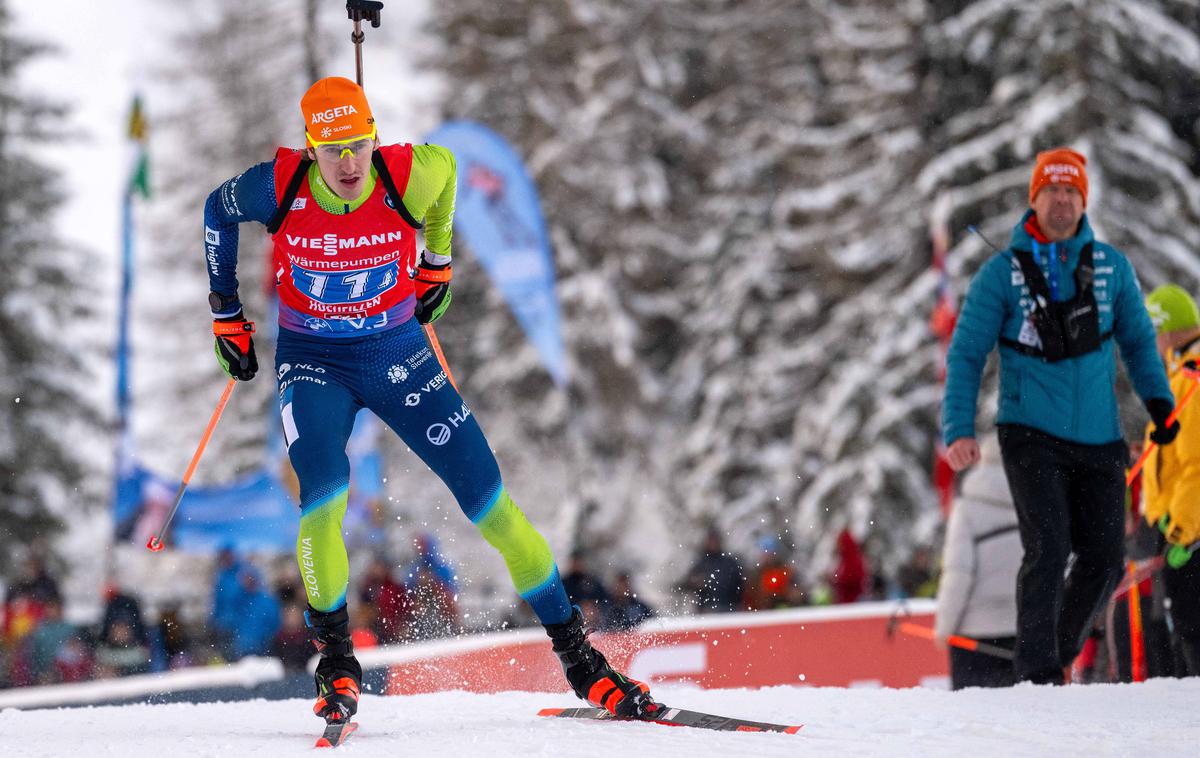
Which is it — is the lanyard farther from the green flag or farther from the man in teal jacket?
the green flag

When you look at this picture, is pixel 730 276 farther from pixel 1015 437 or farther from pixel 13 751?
pixel 13 751

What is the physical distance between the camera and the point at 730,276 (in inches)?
914

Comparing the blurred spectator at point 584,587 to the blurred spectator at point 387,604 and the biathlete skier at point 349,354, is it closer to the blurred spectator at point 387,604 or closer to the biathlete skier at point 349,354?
the blurred spectator at point 387,604

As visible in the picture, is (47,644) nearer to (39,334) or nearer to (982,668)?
(982,668)

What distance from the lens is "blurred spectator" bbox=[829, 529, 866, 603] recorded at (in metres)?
13.0

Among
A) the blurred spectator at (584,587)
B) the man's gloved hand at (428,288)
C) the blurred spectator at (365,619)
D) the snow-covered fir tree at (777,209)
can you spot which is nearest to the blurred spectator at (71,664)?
the blurred spectator at (365,619)

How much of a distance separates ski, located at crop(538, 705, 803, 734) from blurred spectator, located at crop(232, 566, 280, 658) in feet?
23.5

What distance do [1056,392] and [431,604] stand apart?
28.1 feet

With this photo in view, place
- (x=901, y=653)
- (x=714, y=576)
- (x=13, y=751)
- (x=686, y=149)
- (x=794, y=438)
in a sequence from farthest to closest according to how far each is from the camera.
A: (x=686, y=149), (x=794, y=438), (x=714, y=576), (x=901, y=653), (x=13, y=751)

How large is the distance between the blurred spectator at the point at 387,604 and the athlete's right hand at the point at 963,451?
6893 millimetres

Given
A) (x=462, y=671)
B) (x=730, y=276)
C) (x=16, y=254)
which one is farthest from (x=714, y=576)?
(x=16, y=254)

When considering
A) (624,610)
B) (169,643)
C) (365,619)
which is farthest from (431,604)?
(624,610)

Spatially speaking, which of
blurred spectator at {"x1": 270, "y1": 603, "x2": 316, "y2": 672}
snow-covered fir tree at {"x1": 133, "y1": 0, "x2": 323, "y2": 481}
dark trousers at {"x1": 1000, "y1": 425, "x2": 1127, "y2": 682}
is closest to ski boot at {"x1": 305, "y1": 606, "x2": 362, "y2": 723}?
dark trousers at {"x1": 1000, "y1": 425, "x2": 1127, "y2": 682}

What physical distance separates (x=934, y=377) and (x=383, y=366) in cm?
1421
